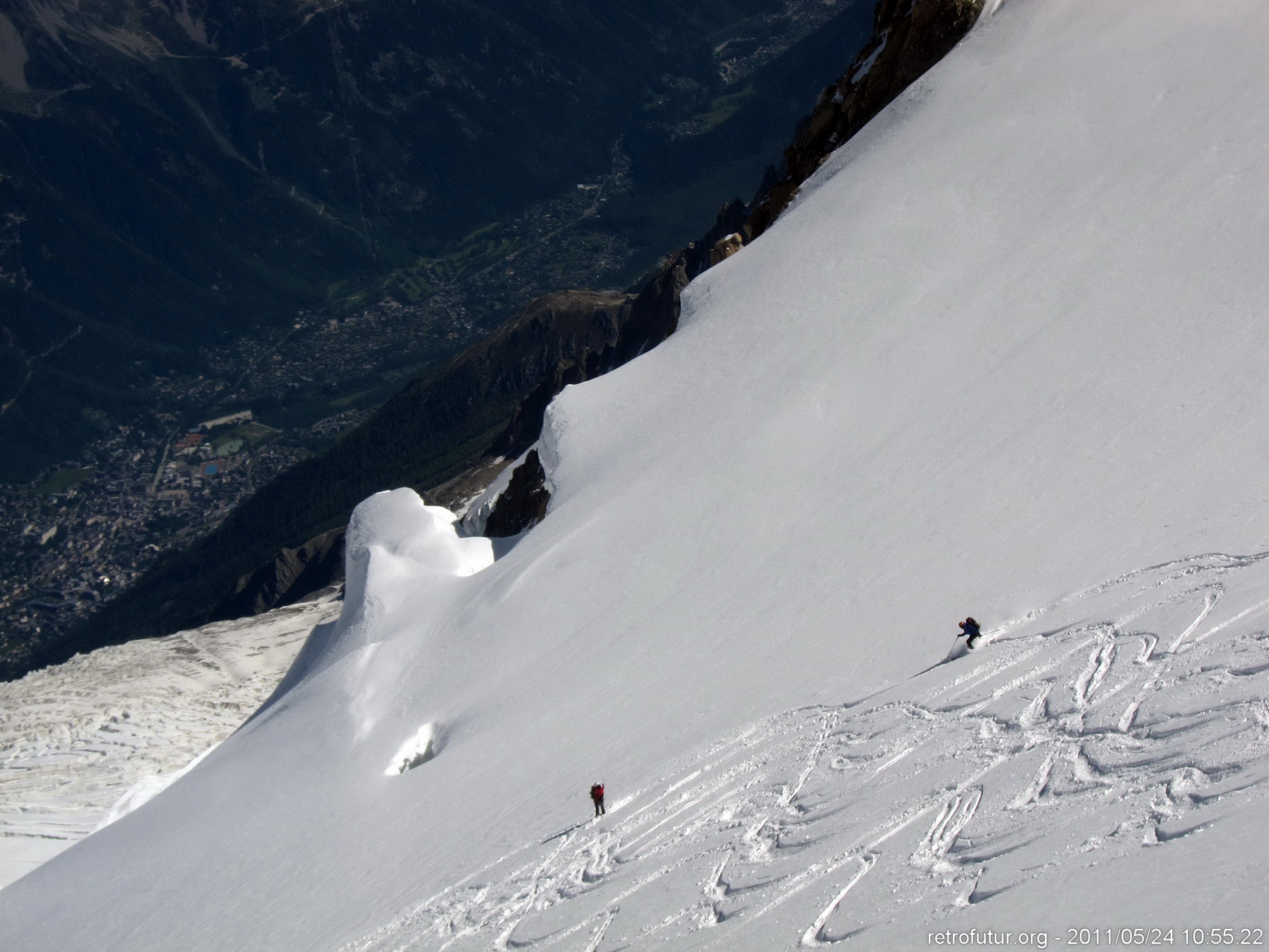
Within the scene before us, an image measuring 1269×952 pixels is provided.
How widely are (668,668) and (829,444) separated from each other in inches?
504

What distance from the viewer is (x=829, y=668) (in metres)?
29.4

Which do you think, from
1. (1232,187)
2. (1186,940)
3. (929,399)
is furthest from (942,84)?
(1186,940)

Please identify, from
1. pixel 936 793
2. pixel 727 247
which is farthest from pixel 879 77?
pixel 936 793

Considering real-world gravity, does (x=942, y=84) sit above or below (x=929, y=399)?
above

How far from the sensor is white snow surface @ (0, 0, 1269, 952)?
20438 millimetres

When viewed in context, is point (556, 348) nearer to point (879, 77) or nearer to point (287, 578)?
point (287, 578)

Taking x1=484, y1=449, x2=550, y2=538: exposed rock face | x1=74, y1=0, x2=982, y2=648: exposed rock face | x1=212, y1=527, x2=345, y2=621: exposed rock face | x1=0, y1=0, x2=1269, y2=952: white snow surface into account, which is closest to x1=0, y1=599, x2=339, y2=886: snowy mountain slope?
x1=0, y1=0, x2=1269, y2=952: white snow surface

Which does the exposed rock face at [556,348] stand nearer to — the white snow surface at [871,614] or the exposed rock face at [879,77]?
the exposed rock face at [879,77]

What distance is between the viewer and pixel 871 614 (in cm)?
3145

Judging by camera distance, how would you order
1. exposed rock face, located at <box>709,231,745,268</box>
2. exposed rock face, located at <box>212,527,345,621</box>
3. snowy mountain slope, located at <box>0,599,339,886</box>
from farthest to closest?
1. exposed rock face, located at <box>212,527,345,621</box>
2. exposed rock face, located at <box>709,231,745,268</box>
3. snowy mountain slope, located at <box>0,599,339,886</box>

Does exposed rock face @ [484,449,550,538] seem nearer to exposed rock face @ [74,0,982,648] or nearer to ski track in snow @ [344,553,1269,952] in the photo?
exposed rock face @ [74,0,982,648]

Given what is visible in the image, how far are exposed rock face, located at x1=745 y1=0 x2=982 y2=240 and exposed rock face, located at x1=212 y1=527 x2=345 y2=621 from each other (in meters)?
72.1

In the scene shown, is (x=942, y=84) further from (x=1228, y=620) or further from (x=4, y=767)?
(x=4, y=767)

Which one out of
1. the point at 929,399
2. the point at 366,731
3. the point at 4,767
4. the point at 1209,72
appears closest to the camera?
the point at 366,731
